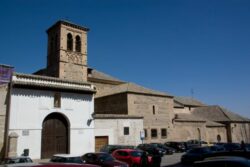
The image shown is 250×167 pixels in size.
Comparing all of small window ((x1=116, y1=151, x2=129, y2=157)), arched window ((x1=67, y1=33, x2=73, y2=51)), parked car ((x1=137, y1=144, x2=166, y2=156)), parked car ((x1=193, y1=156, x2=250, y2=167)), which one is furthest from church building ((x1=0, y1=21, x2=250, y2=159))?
parked car ((x1=193, y1=156, x2=250, y2=167))

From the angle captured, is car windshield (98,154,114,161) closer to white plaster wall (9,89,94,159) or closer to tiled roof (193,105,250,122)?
white plaster wall (9,89,94,159)

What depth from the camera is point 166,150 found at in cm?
2812

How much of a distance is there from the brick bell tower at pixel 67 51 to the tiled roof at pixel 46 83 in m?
10.5

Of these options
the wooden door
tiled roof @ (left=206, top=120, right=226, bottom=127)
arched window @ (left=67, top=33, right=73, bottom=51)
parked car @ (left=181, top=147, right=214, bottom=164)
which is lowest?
parked car @ (left=181, top=147, right=214, bottom=164)

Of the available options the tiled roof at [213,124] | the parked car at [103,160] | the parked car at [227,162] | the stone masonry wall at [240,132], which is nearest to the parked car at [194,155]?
the parked car at [103,160]

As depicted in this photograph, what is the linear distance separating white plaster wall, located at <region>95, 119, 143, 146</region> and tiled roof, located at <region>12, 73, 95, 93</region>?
4096mm

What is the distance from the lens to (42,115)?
20938mm

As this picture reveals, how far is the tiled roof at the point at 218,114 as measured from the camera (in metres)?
48.6

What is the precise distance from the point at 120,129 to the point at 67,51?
13581mm

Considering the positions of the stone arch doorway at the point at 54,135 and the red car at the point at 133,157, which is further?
the stone arch doorway at the point at 54,135

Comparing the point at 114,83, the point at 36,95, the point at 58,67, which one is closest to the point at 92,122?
the point at 36,95

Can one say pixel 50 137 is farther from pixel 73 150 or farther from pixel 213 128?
pixel 213 128

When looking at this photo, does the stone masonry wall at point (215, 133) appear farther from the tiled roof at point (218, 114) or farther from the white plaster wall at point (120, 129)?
the white plaster wall at point (120, 129)

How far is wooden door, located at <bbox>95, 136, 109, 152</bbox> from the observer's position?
25.0 meters
